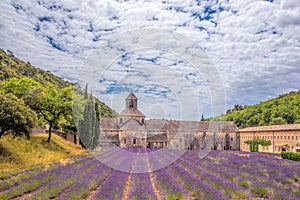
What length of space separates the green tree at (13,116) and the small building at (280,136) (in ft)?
Result: 138

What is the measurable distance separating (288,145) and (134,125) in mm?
28655

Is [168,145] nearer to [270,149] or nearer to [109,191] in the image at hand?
[270,149]

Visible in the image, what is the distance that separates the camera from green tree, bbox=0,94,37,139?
16281 millimetres

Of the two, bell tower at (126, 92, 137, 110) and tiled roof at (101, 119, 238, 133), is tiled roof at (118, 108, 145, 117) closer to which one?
bell tower at (126, 92, 137, 110)

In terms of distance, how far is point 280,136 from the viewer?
49.4 metres

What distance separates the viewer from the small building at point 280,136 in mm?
45309

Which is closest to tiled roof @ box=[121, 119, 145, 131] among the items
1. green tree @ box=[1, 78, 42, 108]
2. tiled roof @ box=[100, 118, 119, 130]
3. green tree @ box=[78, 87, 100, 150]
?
tiled roof @ box=[100, 118, 119, 130]

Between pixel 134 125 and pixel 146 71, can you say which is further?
pixel 134 125

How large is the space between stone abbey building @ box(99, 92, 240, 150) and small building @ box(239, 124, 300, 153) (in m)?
6.19

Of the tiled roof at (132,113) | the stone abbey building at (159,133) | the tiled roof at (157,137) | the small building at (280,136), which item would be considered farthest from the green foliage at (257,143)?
the tiled roof at (132,113)

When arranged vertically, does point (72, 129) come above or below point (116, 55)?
below

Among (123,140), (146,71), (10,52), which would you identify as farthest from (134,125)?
(10,52)

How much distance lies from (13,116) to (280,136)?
4687cm

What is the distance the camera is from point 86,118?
3412 cm
